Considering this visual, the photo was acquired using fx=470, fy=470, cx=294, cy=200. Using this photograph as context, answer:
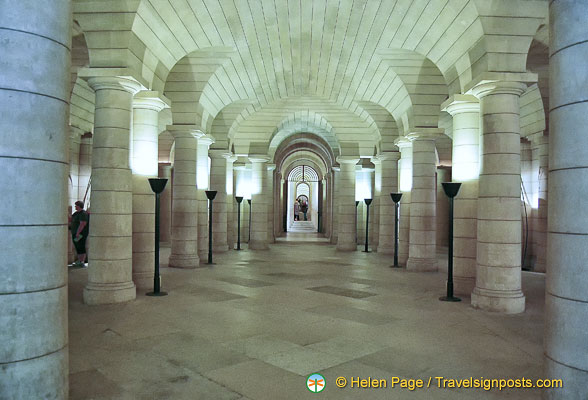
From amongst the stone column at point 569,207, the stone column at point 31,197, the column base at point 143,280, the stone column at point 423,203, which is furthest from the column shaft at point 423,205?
the stone column at point 31,197

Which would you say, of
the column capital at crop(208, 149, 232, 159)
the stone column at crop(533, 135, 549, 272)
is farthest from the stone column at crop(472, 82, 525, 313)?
the column capital at crop(208, 149, 232, 159)

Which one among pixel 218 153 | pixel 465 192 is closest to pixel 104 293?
pixel 465 192

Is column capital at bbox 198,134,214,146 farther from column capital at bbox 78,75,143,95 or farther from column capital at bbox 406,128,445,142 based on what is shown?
column capital at bbox 406,128,445,142

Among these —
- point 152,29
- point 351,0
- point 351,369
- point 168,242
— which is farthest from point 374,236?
point 351,369

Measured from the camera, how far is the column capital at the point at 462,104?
897 centimetres

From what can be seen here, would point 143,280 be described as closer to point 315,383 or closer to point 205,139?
point 205,139

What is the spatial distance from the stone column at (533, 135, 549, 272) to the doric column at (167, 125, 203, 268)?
10105 mm

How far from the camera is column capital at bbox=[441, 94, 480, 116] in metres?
8.97

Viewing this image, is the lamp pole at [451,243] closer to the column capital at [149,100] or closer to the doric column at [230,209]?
the column capital at [149,100]

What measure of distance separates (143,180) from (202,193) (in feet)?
17.2

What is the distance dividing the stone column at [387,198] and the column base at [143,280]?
9.99 meters

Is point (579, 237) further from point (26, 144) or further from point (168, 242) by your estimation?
point (168, 242)

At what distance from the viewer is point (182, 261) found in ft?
42.8

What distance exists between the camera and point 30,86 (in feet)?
10.8
